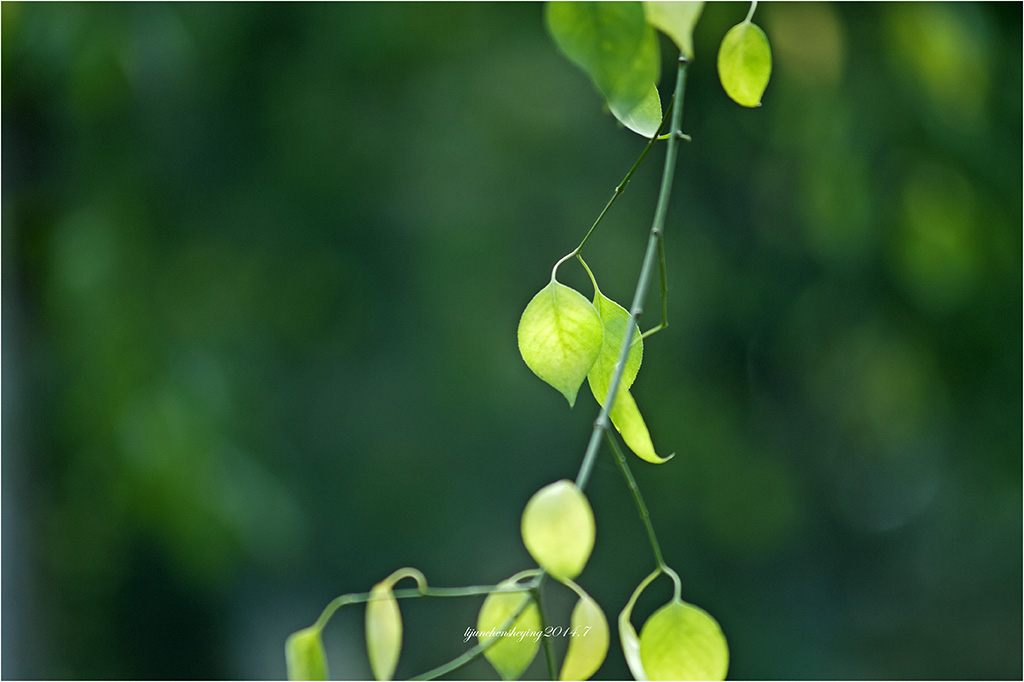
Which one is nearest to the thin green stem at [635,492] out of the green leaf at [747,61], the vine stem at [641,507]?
the vine stem at [641,507]

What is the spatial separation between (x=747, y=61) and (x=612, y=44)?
8cm

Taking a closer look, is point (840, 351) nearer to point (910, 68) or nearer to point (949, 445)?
point (949, 445)

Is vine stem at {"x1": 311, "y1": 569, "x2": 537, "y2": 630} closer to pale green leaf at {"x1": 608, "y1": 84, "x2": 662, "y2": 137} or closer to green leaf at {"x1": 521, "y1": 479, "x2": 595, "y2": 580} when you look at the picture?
green leaf at {"x1": 521, "y1": 479, "x2": 595, "y2": 580}

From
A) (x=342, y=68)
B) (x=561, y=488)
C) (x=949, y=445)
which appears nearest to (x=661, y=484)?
(x=949, y=445)

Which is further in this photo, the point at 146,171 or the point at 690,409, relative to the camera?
the point at 690,409

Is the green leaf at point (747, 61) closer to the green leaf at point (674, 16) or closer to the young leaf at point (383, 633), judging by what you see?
the green leaf at point (674, 16)

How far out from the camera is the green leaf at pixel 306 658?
24cm

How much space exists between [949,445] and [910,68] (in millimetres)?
935

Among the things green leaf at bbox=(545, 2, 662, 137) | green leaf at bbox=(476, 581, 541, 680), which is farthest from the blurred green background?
green leaf at bbox=(545, 2, 662, 137)

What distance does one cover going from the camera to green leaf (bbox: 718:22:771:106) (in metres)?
0.26

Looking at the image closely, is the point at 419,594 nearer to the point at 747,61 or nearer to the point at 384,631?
the point at 384,631

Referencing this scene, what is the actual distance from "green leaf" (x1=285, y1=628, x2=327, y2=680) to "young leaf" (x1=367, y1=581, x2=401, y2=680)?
0.05ft

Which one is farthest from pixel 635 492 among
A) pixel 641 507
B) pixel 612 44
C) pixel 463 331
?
pixel 463 331

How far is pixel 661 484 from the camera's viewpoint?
6.52ft
